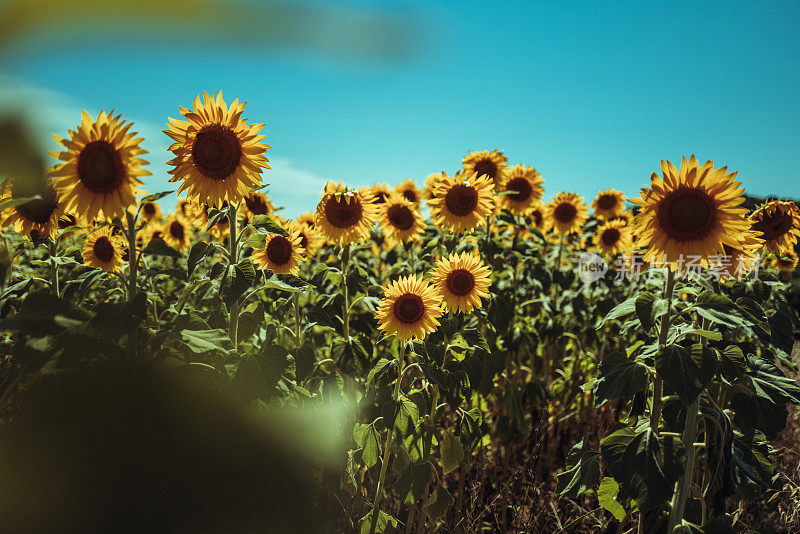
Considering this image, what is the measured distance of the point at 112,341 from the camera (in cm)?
144

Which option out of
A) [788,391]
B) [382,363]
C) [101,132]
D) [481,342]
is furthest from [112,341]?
[788,391]

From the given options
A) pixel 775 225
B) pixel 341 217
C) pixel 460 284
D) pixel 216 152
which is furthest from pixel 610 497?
pixel 216 152

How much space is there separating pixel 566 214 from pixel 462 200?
2576 mm

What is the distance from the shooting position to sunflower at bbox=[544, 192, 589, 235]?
5320 millimetres

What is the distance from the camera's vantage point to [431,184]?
389 centimetres

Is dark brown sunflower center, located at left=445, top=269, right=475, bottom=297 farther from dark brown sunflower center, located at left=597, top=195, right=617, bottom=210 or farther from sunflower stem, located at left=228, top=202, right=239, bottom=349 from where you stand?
dark brown sunflower center, located at left=597, top=195, right=617, bottom=210

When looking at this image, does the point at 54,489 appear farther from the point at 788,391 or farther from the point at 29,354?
the point at 788,391

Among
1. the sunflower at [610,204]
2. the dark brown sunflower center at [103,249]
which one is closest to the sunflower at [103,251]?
the dark brown sunflower center at [103,249]

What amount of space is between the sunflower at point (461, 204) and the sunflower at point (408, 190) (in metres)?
0.92

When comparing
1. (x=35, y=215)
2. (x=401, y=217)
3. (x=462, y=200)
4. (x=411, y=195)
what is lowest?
(x=35, y=215)

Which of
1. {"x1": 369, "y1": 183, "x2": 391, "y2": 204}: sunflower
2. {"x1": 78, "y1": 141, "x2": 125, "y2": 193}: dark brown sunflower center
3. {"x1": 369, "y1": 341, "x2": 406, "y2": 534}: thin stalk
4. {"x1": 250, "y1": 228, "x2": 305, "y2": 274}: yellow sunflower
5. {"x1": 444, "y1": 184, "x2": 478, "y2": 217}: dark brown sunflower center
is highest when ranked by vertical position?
{"x1": 369, "y1": 183, "x2": 391, "y2": 204}: sunflower

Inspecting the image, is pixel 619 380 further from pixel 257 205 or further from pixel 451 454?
pixel 257 205

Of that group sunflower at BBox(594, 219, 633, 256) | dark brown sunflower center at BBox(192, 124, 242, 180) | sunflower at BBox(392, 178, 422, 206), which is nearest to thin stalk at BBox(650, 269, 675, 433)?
dark brown sunflower center at BBox(192, 124, 242, 180)

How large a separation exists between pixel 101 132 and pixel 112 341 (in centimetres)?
58
